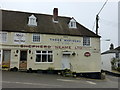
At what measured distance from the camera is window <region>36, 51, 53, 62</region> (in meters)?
20.6

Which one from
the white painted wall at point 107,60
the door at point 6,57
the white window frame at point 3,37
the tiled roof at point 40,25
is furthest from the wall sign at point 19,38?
the white painted wall at point 107,60

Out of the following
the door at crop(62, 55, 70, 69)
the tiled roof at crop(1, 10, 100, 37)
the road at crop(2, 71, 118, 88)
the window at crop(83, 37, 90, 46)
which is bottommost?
the road at crop(2, 71, 118, 88)

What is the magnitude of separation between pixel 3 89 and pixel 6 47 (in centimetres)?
1073

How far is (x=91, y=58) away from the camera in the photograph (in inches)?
890

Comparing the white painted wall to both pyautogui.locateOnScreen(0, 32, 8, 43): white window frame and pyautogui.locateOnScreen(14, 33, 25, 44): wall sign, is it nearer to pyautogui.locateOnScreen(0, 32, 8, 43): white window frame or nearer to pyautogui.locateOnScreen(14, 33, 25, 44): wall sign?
pyautogui.locateOnScreen(14, 33, 25, 44): wall sign

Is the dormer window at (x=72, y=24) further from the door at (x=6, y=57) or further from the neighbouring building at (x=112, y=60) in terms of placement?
the neighbouring building at (x=112, y=60)

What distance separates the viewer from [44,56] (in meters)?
21.0

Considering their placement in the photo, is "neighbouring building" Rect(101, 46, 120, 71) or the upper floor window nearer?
the upper floor window

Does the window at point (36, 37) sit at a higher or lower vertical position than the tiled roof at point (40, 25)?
lower

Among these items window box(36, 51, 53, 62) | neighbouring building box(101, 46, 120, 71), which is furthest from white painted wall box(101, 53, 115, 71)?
window box(36, 51, 53, 62)

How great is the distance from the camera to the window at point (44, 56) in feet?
67.7

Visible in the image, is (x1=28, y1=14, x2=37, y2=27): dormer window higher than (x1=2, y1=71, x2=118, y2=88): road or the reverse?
higher

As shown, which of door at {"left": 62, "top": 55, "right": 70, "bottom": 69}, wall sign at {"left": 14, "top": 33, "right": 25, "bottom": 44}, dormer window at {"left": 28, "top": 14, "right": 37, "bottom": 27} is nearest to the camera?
wall sign at {"left": 14, "top": 33, "right": 25, "bottom": 44}

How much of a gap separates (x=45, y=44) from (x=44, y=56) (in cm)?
154
